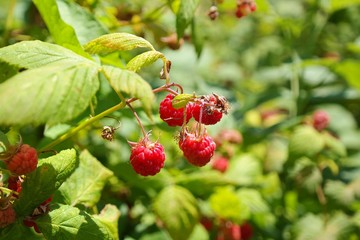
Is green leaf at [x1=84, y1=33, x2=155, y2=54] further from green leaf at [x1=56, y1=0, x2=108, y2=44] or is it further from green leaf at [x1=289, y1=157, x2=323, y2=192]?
green leaf at [x1=289, y1=157, x2=323, y2=192]

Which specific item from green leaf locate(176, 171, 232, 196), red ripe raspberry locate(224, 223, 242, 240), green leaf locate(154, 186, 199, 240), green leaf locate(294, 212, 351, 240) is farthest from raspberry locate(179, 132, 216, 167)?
green leaf locate(294, 212, 351, 240)

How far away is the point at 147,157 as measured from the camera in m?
1.50

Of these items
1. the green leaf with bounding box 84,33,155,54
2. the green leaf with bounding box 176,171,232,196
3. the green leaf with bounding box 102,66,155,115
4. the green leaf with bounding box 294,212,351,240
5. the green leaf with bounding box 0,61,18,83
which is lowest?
the green leaf with bounding box 294,212,351,240

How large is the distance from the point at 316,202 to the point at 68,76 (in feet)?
6.90

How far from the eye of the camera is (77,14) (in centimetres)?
203

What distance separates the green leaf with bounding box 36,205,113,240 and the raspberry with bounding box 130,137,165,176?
17cm

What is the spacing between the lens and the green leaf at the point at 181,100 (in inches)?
56.4

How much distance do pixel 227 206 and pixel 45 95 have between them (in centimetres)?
157

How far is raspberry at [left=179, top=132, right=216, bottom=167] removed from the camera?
153 cm

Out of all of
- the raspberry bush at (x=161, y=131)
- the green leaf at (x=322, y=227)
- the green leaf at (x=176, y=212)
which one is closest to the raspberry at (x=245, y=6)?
the raspberry bush at (x=161, y=131)

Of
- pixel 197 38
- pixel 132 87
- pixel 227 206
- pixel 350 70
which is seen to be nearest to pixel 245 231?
pixel 227 206

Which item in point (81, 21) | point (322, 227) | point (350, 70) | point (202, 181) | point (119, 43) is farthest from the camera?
point (350, 70)

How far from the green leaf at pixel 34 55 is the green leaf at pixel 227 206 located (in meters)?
1.34

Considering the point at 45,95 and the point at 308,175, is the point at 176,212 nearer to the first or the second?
the point at 308,175
